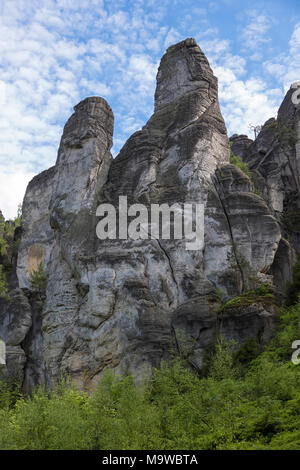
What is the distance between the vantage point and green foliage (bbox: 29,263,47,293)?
1348 inches

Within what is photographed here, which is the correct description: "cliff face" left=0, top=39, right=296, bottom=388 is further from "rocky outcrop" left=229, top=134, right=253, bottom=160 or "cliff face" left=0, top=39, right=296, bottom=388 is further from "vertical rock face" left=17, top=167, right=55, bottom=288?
"rocky outcrop" left=229, top=134, right=253, bottom=160

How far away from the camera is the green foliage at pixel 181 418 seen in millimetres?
15398

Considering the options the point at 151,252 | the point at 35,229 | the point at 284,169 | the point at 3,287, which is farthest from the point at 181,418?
the point at 284,169

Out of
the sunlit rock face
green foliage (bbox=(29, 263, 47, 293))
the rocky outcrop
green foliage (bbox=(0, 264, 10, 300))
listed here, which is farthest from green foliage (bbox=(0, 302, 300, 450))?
the rocky outcrop

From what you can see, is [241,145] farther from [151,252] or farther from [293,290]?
[293,290]

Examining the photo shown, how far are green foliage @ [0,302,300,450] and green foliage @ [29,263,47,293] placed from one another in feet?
47.0

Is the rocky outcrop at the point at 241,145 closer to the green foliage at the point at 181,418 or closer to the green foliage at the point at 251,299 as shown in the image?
the green foliage at the point at 251,299

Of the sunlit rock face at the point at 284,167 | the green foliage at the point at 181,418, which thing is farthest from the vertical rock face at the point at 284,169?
the green foliage at the point at 181,418

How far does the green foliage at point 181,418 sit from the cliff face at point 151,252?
469cm

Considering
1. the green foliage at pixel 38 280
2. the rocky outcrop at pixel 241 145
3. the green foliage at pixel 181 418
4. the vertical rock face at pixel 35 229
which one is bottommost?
the green foliage at pixel 181 418

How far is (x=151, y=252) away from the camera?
91.4 feet

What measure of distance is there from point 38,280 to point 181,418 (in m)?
19.8
